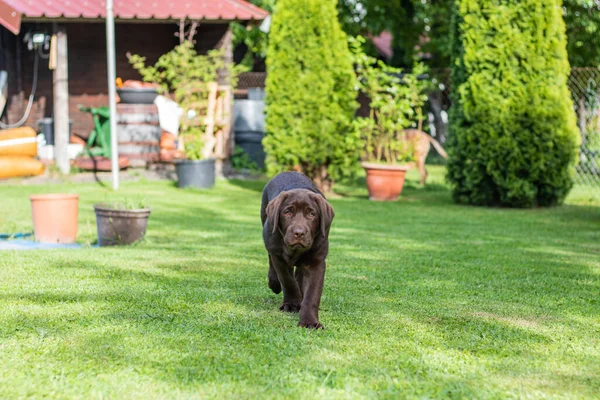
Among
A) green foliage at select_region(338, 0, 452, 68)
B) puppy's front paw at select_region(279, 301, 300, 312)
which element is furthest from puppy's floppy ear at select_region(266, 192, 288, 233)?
green foliage at select_region(338, 0, 452, 68)

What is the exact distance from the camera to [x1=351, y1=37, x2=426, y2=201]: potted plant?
13.9 meters

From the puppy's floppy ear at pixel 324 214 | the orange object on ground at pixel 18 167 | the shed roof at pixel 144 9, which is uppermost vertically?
the shed roof at pixel 144 9

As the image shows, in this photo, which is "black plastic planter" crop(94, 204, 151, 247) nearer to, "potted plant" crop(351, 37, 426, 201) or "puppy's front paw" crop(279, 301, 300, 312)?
"puppy's front paw" crop(279, 301, 300, 312)

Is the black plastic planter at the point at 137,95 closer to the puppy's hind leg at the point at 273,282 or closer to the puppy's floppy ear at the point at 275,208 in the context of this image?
the puppy's hind leg at the point at 273,282

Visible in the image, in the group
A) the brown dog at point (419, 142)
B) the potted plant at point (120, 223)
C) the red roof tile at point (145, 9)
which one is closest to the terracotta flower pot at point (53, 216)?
the potted plant at point (120, 223)

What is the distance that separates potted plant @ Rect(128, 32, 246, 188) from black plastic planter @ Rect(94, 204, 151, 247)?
6555mm

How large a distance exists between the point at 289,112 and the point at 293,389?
36.2 feet

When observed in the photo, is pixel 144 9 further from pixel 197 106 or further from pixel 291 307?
pixel 291 307

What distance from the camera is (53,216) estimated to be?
29.7 ft

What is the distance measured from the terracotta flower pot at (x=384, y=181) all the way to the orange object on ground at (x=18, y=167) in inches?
252

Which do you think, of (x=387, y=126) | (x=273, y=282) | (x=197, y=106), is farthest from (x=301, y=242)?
(x=197, y=106)

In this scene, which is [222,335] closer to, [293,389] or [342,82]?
[293,389]

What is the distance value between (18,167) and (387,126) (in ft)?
22.9

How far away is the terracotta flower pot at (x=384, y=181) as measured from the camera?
1376 centimetres
